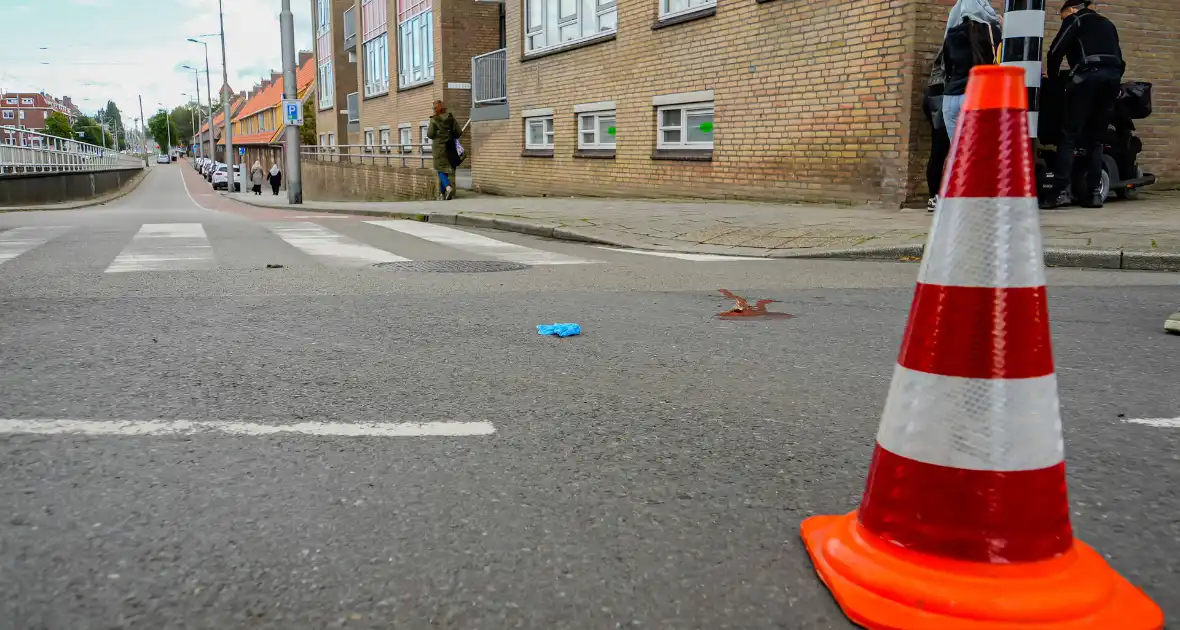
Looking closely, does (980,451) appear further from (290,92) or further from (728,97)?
(290,92)

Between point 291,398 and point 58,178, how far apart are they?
31.3 meters

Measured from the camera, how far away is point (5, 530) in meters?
2.37

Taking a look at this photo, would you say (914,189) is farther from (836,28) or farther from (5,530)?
(5,530)

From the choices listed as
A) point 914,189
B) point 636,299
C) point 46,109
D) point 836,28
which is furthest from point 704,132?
point 46,109

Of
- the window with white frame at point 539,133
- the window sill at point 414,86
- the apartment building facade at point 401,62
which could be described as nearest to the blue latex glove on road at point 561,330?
the window with white frame at point 539,133

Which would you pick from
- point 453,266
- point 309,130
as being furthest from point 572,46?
point 309,130

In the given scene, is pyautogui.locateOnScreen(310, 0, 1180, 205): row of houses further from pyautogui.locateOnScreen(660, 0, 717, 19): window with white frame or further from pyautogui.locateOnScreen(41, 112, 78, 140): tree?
pyautogui.locateOnScreen(41, 112, 78, 140): tree

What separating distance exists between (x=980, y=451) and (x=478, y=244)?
8791 millimetres

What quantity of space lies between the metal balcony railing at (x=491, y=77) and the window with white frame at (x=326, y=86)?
25.7 metres

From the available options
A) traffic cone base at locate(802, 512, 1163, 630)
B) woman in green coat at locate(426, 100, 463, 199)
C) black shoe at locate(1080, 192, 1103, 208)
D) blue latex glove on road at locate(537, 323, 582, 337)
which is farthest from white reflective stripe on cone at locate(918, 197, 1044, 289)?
woman in green coat at locate(426, 100, 463, 199)

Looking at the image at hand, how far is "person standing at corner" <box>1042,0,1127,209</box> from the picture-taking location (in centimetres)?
1073

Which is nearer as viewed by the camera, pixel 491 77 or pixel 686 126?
pixel 686 126

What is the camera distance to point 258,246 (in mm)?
9945

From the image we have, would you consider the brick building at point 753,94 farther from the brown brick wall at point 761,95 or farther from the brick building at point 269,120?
the brick building at point 269,120
